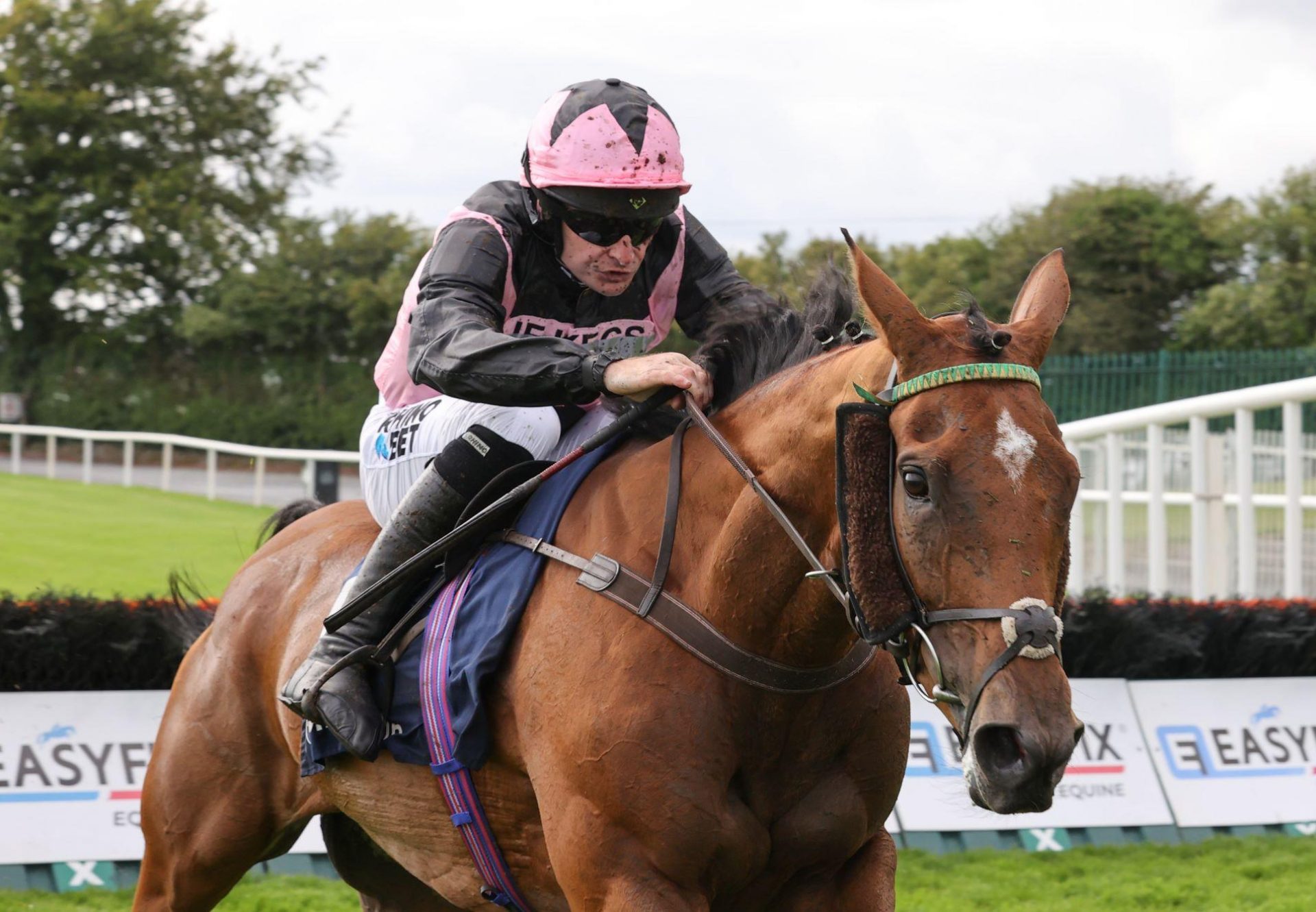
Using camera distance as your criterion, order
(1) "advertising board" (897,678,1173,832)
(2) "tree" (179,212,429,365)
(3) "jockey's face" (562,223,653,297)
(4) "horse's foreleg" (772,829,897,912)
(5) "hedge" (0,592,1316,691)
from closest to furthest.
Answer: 1. (4) "horse's foreleg" (772,829,897,912)
2. (3) "jockey's face" (562,223,653,297)
3. (5) "hedge" (0,592,1316,691)
4. (1) "advertising board" (897,678,1173,832)
5. (2) "tree" (179,212,429,365)

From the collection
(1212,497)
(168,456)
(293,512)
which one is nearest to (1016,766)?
(293,512)

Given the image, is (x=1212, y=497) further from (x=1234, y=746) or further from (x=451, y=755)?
(x=451, y=755)

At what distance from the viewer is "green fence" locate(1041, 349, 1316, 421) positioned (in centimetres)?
1234

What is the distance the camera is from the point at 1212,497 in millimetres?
9250

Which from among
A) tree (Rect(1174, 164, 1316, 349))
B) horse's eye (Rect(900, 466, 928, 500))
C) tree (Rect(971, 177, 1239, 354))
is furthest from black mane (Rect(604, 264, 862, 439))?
tree (Rect(971, 177, 1239, 354))

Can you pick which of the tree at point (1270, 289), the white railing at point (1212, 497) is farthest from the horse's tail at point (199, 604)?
the tree at point (1270, 289)

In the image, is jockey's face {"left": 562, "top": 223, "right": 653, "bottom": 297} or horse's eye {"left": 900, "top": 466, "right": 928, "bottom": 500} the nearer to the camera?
horse's eye {"left": 900, "top": 466, "right": 928, "bottom": 500}

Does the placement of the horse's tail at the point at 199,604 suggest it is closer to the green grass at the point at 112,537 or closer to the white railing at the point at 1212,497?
the green grass at the point at 112,537

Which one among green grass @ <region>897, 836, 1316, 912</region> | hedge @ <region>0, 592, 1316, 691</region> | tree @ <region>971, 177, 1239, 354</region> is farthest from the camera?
tree @ <region>971, 177, 1239, 354</region>

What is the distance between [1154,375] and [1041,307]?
11902 mm

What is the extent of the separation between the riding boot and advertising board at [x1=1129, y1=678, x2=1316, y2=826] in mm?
4706

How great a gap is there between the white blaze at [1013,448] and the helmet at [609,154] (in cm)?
A: 118

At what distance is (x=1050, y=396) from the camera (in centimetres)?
1480

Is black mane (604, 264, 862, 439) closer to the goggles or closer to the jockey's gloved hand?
the jockey's gloved hand
